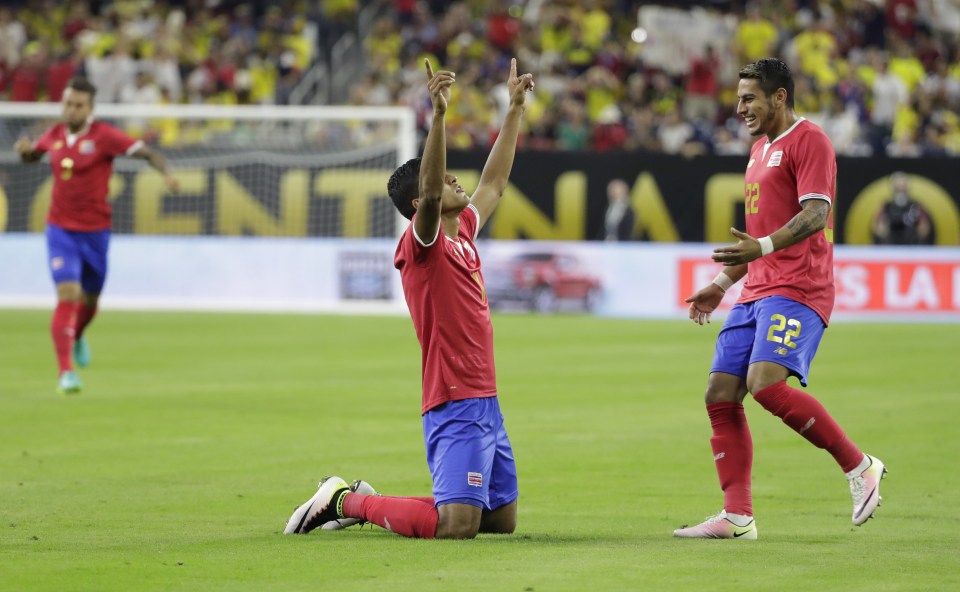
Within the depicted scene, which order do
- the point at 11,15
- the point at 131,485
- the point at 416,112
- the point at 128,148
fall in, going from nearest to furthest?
1. the point at 131,485
2. the point at 128,148
3. the point at 416,112
4. the point at 11,15

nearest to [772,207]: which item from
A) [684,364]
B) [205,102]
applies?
[684,364]

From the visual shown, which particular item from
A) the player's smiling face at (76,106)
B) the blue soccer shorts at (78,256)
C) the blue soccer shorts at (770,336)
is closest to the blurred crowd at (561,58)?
the blue soccer shorts at (78,256)

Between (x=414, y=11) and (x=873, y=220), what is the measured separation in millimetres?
11213

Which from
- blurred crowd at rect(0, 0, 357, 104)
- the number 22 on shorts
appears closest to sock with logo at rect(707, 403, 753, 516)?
the number 22 on shorts

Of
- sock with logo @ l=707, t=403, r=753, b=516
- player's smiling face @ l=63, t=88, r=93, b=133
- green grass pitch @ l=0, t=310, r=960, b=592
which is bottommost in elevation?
green grass pitch @ l=0, t=310, r=960, b=592

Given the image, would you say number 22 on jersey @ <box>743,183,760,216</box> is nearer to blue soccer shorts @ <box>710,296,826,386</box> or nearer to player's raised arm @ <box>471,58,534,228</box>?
blue soccer shorts @ <box>710,296,826,386</box>

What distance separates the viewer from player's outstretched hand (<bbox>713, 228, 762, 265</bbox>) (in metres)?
6.96

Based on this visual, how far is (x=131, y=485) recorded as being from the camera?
30.3 feet

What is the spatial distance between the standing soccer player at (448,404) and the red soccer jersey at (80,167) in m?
7.88

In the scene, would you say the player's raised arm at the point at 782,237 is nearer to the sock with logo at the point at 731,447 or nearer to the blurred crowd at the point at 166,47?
the sock with logo at the point at 731,447

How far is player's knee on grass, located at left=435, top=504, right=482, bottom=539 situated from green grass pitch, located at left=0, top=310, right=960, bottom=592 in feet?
0.34

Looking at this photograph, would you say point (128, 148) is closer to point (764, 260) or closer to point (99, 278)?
point (99, 278)

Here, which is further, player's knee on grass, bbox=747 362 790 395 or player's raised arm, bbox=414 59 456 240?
player's knee on grass, bbox=747 362 790 395

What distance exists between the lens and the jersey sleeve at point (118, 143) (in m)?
14.7
